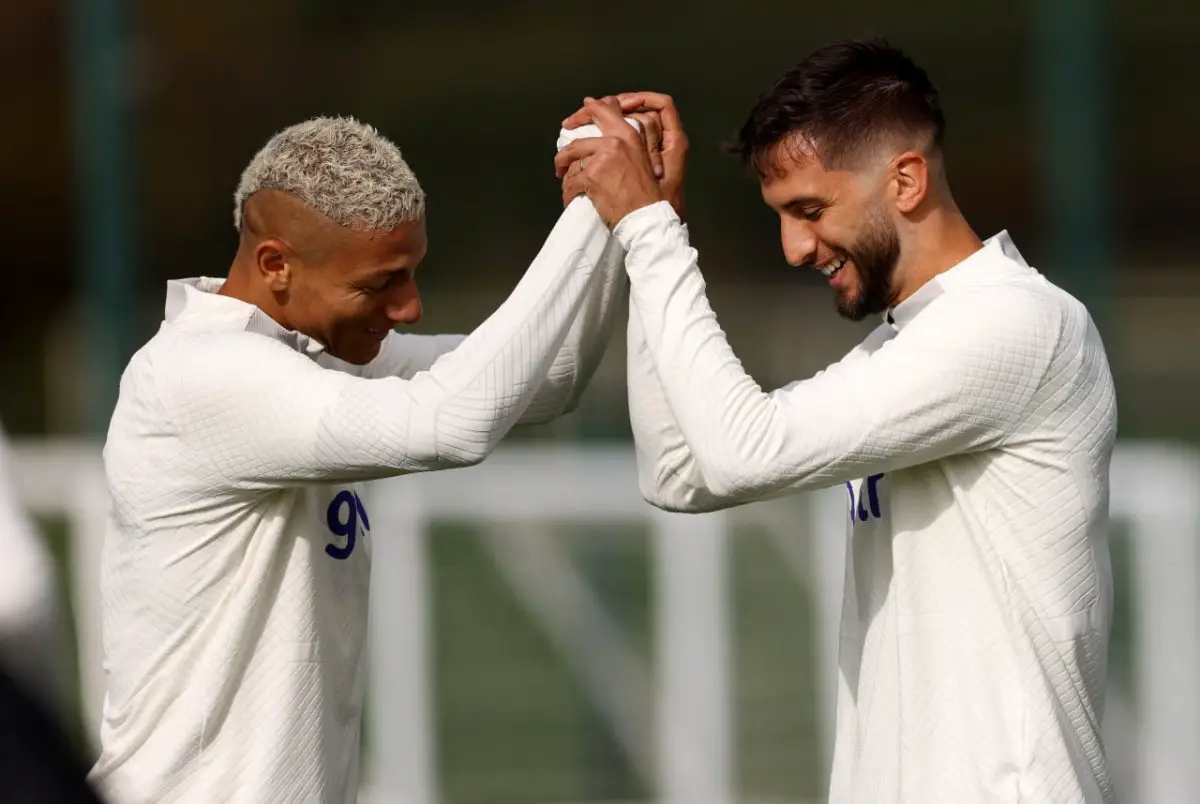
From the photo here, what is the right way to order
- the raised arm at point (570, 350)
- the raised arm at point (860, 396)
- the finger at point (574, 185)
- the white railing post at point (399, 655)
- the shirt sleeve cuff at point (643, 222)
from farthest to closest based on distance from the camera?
the white railing post at point (399, 655)
the raised arm at point (570, 350)
the finger at point (574, 185)
the shirt sleeve cuff at point (643, 222)
the raised arm at point (860, 396)

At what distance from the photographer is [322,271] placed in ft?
8.54

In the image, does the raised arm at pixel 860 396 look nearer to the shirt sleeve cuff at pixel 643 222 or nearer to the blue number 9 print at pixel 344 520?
the shirt sleeve cuff at pixel 643 222

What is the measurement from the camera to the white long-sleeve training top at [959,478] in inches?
93.0

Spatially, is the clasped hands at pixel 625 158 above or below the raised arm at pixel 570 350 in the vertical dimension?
above

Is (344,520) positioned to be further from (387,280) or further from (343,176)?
(343,176)

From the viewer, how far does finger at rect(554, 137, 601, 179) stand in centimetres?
260

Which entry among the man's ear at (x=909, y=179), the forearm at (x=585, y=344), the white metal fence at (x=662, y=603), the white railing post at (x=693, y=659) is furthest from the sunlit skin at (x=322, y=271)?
the white railing post at (x=693, y=659)

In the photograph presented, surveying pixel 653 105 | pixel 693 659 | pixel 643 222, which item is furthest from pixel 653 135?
pixel 693 659

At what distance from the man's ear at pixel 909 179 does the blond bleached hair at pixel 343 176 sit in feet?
2.14

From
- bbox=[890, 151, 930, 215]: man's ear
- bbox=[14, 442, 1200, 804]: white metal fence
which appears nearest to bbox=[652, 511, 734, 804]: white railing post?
bbox=[14, 442, 1200, 804]: white metal fence

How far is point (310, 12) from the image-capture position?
18.8 metres

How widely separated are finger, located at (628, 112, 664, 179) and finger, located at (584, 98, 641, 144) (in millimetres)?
28

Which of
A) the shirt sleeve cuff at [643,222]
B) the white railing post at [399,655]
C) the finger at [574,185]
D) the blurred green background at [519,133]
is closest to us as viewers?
the shirt sleeve cuff at [643,222]

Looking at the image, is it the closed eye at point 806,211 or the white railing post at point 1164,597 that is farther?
the white railing post at point 1164,597
